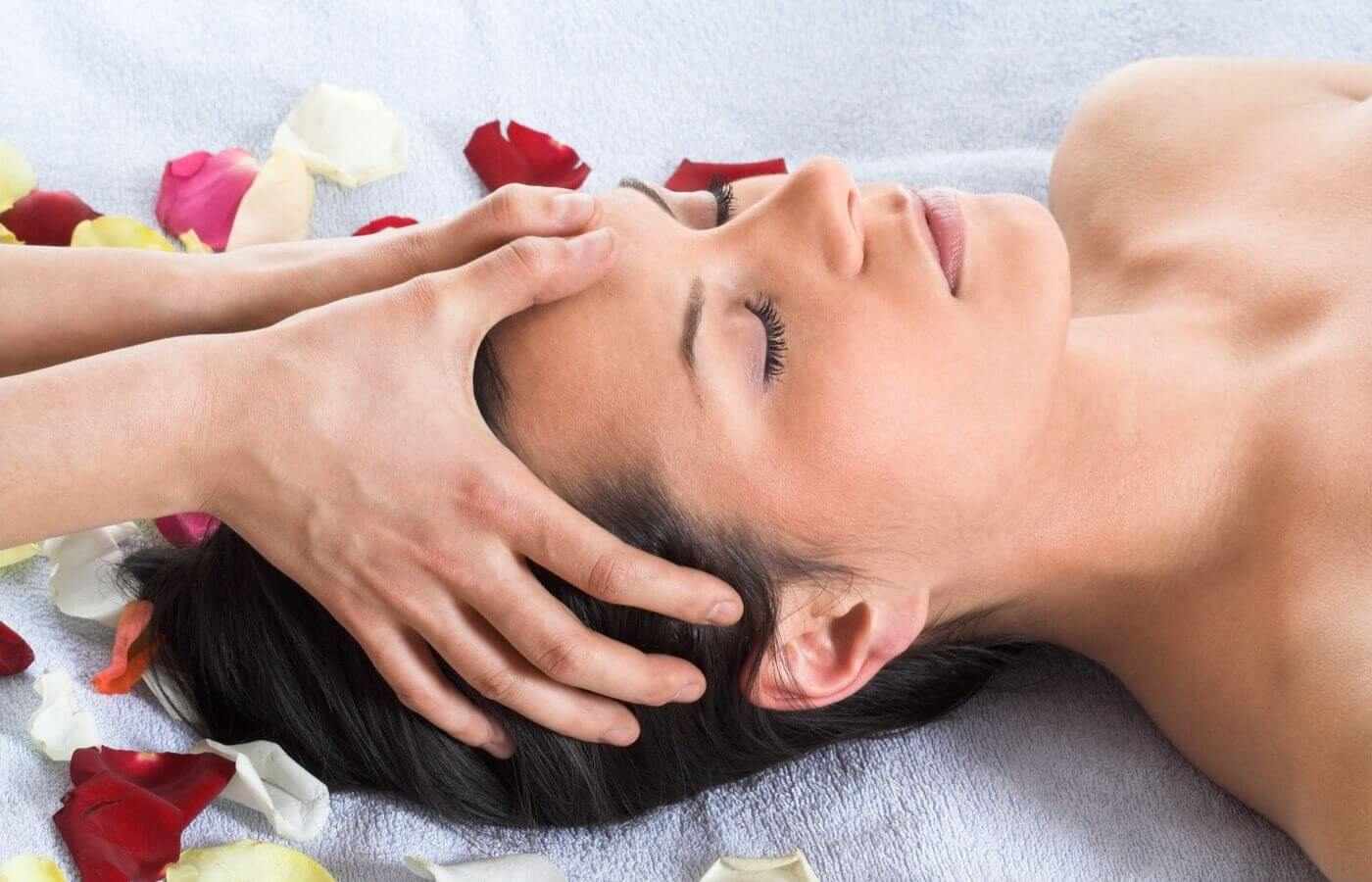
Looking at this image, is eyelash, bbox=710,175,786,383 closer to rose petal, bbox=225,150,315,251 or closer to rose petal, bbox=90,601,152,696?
rose petal, bbox=90,601,152,696

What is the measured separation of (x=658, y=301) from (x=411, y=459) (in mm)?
208

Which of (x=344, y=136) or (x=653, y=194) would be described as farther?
(x=344, y=136)

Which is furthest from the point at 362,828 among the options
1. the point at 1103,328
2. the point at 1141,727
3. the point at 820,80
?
the point at 820,80

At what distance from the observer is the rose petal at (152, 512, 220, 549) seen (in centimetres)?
129

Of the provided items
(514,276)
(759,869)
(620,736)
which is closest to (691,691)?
(620,736)

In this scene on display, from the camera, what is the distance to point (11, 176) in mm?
1540

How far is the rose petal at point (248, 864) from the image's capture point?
3.57ft

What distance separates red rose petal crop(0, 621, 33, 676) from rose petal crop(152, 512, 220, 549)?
0.54ft

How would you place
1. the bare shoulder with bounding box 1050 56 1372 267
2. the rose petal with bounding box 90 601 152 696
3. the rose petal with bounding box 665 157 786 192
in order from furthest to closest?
the rose petal with bounding box 665 157 786 192, the bare shoulder with bounding box 1050 56 1372 267, the rose petal with bounding box 90 601 152 696

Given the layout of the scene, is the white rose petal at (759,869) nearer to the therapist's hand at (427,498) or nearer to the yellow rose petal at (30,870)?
the therapist's hand at (427,498)

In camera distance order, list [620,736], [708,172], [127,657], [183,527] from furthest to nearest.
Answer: [708,172] → [183,527] → [127,657] → [620,736]

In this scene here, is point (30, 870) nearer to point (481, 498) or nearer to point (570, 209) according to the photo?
point (481, 498)

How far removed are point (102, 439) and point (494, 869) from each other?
433mm

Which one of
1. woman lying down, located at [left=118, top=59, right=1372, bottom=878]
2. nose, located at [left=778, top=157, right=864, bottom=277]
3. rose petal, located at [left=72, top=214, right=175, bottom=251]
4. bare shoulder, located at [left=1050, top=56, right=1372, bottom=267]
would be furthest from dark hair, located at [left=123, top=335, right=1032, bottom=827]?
bare shoulder, located at [left=1050, top=56, right=1372, bottom=267]
